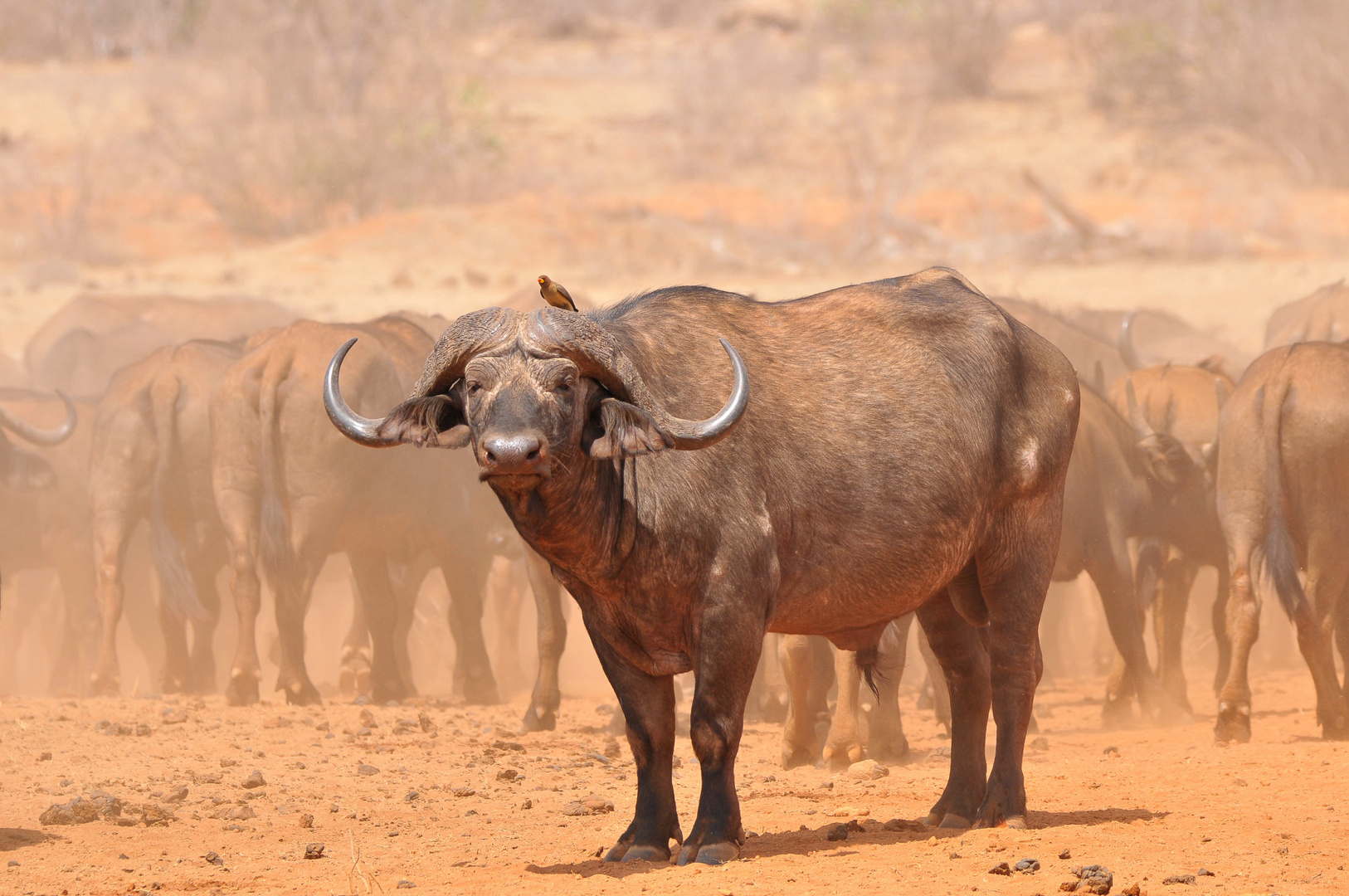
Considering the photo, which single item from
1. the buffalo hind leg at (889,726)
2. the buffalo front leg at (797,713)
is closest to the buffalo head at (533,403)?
the buffalo front leg at (797,713)

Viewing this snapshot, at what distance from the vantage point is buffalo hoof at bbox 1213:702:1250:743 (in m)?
10.3

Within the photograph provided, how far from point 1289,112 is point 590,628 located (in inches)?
1121

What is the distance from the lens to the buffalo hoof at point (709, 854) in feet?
20.0

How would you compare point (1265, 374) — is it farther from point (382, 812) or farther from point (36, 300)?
point (36, 300)

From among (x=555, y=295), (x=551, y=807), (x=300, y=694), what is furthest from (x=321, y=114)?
(x=555, y=295)

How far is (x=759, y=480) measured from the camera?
6348 millimetres

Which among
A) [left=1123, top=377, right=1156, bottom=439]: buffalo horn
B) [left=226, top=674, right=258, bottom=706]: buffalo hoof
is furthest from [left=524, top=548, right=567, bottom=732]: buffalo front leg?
[left=1123, top=377, right=1156, bottom=439]: buffalo horn

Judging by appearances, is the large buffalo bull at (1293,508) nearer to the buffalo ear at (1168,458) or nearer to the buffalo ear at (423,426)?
the buffalo ear at (1168,458)

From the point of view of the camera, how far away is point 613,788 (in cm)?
886

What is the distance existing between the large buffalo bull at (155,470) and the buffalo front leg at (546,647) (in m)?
3.32

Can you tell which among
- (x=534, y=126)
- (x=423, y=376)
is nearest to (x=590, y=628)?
(x=423, y=376)

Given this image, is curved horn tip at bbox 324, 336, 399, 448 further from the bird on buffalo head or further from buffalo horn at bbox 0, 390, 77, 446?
buffalo horn at bbox 0, 390, 77, 446

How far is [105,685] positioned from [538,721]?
409cm

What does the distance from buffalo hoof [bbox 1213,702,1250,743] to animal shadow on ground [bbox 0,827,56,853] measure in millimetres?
6618
